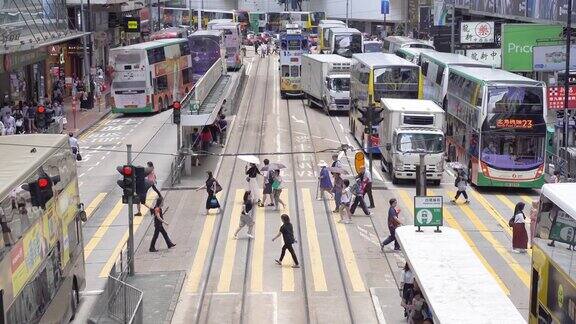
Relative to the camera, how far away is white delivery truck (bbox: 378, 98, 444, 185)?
34.5 metres

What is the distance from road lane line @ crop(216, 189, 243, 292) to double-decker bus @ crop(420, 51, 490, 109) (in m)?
13.2

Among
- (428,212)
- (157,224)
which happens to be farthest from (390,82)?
(428,212)

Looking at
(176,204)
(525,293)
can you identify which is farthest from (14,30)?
(525,293)

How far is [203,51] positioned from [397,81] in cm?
2412

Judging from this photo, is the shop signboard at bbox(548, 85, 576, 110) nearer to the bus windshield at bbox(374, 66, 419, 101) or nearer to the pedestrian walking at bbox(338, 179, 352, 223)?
the bus windshield at bbox(374, 66, 419, 101)

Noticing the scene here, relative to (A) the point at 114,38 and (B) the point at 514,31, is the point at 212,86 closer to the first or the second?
(B) the point at 514,31

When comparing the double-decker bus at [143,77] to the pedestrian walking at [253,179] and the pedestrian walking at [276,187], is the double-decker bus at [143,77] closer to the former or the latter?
the pedestrian walking at [253,179]

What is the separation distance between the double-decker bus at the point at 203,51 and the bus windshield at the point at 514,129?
1263 inches

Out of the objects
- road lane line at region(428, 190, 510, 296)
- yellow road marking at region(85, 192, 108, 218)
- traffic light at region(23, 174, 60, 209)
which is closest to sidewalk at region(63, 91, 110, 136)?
yellow road marking at region(85, 192, 108, 218)

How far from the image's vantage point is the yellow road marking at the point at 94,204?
30.8 meters

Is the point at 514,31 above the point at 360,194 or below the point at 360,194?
above

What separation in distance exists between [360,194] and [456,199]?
409 centimetres

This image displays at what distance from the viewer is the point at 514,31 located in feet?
159

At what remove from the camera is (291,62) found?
6212 cm
